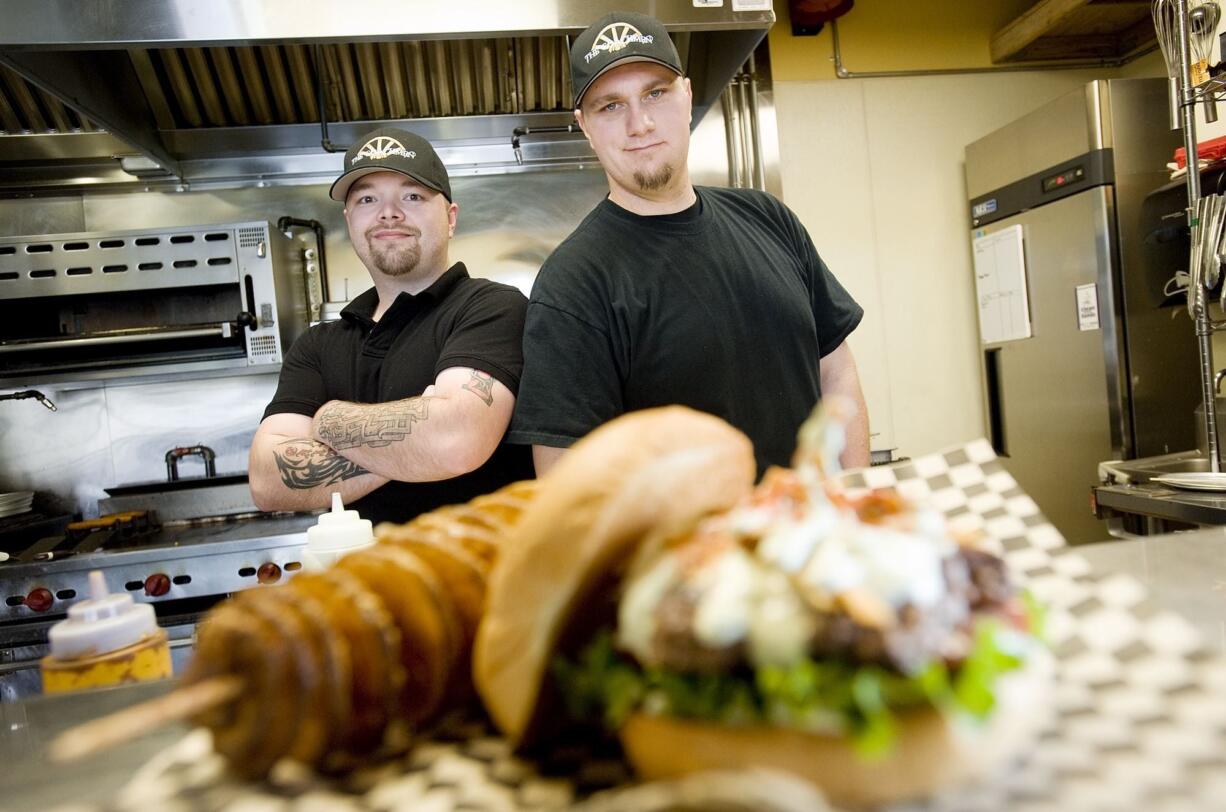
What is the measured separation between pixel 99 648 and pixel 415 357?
1.31m

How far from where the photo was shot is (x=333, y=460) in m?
2.04

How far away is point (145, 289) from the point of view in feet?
11.2

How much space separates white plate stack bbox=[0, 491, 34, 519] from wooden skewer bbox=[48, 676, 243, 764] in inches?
148

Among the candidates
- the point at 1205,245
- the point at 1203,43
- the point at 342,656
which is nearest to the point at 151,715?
the point at 342,656

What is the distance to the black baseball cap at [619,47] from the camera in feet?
6.14

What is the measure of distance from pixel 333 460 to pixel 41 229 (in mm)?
3039

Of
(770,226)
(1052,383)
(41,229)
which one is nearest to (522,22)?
(770,226)

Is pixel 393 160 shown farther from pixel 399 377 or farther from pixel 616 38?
pixel 616 38

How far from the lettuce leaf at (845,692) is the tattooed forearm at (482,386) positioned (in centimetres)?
130

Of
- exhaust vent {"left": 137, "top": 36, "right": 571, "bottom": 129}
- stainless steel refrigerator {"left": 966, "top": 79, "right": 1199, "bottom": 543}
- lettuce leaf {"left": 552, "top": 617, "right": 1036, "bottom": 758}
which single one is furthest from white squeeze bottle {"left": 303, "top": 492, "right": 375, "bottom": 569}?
stainless steel refrigerator {"left": 966, "top": 79, "right": 1199, "bottom": 543}

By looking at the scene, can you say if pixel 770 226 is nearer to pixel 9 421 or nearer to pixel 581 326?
pixel 581 326

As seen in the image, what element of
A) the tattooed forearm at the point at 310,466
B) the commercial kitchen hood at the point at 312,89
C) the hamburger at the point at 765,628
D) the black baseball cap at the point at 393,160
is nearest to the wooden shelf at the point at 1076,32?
the commercial kitchen hood at the point at 312,89

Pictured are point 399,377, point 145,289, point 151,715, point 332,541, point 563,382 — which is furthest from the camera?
point 145,289

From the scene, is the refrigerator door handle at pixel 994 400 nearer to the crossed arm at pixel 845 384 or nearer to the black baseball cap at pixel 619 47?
the crossed arm at pixel 845 384
